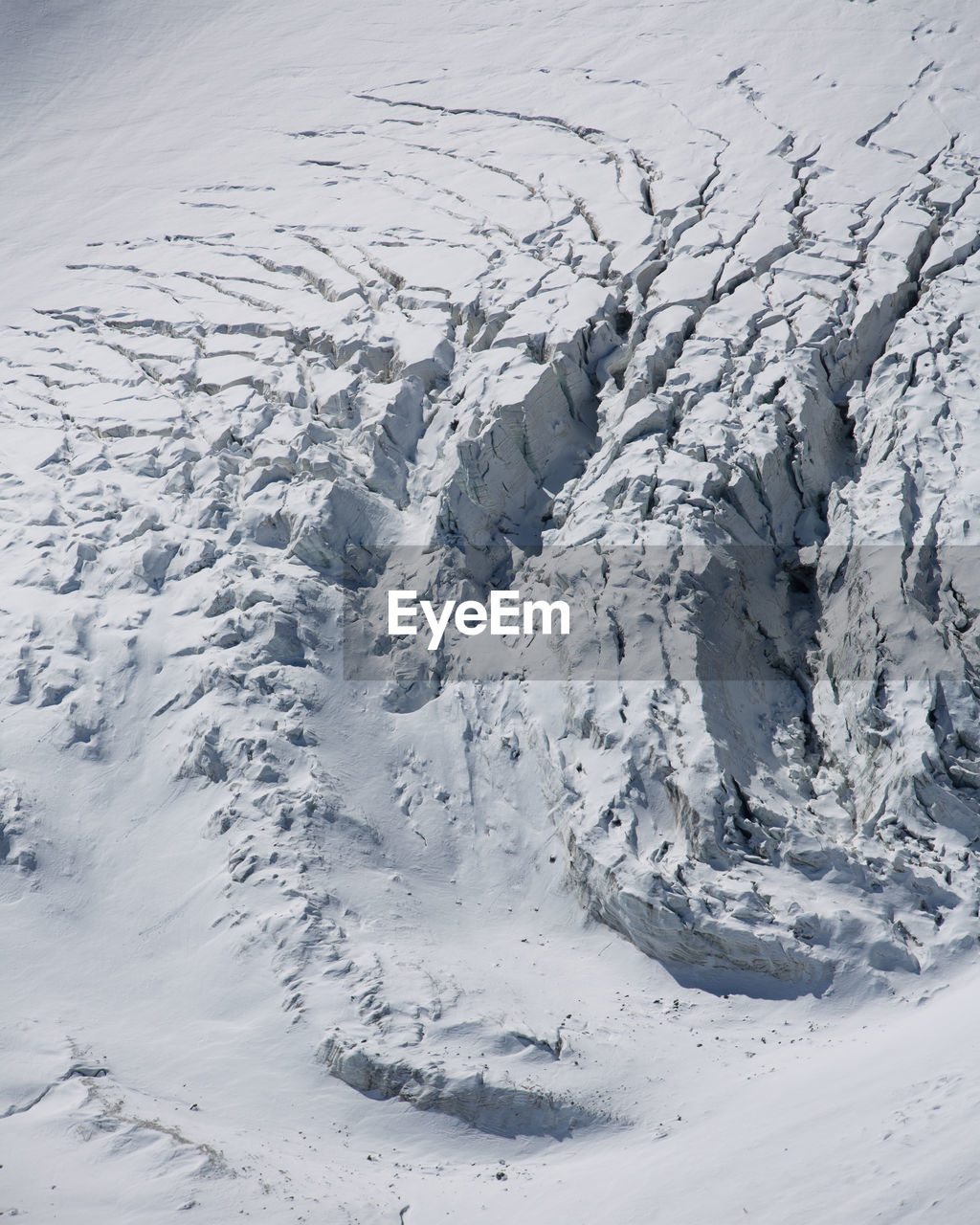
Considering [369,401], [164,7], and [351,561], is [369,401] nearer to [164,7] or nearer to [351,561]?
[351,561]

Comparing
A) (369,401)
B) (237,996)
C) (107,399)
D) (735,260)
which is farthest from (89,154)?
A: (237,996)
